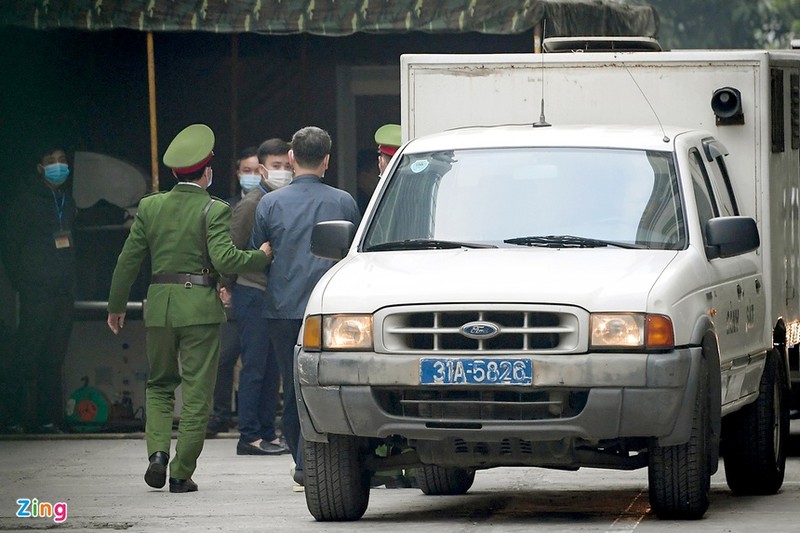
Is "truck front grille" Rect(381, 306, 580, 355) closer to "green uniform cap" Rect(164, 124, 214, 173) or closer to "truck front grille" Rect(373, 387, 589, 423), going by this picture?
"truck front grille" Rect(373, 387, 589, 423)

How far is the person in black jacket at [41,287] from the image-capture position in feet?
46.9

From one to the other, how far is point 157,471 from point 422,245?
2445mm

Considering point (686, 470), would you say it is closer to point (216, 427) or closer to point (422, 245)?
point (422, 245)

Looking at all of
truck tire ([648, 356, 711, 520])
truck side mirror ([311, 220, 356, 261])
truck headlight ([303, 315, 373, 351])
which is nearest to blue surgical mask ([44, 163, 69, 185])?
truck side mirror ([311, 220, 356, 261])

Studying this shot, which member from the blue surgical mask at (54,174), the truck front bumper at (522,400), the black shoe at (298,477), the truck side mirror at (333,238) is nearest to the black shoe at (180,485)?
the black shoe at (298,477)

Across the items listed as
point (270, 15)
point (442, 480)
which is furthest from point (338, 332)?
point (270, 15)

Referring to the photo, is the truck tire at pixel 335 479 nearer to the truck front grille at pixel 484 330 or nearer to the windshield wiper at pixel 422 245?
the truck front grille at pixel 484 330

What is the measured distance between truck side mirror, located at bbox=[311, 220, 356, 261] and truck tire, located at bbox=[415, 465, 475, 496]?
1.43m

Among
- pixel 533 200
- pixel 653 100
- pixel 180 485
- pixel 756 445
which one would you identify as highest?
pixel 653 100

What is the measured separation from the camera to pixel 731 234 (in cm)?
874

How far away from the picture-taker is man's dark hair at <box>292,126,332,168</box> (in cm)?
1105

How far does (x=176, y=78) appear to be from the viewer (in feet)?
54.7

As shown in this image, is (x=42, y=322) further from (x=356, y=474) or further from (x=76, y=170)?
(x=356, y=474)

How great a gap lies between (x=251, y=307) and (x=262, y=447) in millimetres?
942
